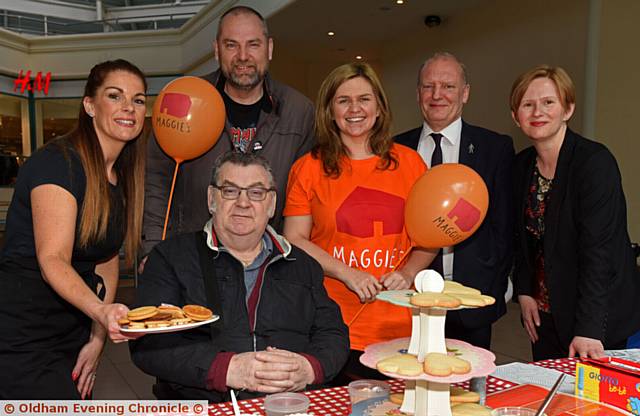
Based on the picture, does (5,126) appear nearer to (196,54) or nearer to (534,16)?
(196,54)

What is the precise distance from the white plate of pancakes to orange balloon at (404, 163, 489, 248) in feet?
2.99

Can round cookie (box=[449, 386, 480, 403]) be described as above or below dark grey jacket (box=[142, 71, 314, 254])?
below

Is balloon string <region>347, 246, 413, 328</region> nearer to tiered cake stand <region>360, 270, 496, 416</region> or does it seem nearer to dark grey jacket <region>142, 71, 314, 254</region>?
dark grey jacket <region>142, 71, 314, 254</region>

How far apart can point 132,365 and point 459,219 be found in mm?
3336

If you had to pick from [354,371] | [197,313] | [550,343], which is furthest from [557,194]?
[197,313]

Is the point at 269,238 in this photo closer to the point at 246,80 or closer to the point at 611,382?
the point at 246,80

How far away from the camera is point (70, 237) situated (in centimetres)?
186

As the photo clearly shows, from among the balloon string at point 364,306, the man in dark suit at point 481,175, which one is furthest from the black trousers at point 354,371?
the man in dark suit at point 481,175

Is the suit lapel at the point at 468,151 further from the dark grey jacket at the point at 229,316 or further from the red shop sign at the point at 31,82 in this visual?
the red shop sign at the point at 31,82

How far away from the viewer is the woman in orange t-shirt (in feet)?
7.35

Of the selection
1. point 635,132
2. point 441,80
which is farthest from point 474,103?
point 441,80

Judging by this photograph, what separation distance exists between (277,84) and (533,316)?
1541 millimetres

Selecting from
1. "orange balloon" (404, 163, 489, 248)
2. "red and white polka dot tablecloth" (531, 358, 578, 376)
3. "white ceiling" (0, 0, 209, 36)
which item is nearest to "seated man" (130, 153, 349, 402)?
"orange balloon" (404, 163, 489, 248)

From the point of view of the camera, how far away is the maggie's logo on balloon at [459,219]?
200 centimetres
